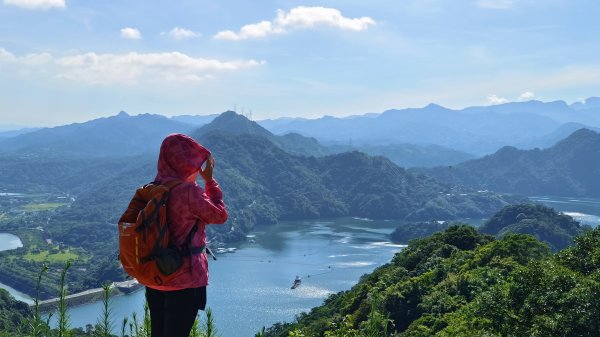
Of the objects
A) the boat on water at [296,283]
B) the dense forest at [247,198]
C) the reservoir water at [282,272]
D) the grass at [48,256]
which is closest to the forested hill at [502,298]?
the reservoir water at [282,272]

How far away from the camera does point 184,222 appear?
7.04 feet

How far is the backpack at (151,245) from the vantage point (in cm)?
206

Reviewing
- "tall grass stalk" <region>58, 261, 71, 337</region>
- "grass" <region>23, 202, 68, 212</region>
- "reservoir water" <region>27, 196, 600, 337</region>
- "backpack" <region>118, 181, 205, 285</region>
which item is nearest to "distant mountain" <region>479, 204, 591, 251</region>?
"reservoir water" <region>27, 196, 600, 337</region>

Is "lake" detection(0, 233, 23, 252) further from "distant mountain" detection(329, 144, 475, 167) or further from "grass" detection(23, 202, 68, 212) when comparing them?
"distant mountain" detection(329, 144, 475, 167)

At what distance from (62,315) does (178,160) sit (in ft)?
3.87

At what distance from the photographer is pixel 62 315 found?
2711 mm

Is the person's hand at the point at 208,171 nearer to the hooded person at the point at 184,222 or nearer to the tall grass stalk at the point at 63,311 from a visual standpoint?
the hooded person at the point at 184,222

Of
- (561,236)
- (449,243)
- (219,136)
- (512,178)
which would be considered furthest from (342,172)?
(449,243)

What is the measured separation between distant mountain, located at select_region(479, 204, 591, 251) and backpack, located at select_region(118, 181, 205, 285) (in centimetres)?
4845

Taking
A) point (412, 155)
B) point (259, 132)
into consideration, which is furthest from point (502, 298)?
point (412, 155)

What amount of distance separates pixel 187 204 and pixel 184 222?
3.2 inches

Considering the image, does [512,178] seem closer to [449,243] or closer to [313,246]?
[313,246]

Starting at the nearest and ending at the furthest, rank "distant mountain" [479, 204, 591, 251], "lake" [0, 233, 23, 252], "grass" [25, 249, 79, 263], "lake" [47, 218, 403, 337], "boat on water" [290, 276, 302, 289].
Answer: "lake" [47, 218, 403, 337], "boat on water" [290, 276, 302, 289], "distant mountain" [479, 204, 591, 251], "grass" [25, 249, 79, 263], "lake" [0, 233, 23, 252]

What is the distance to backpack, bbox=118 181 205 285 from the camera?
6.77 feet
